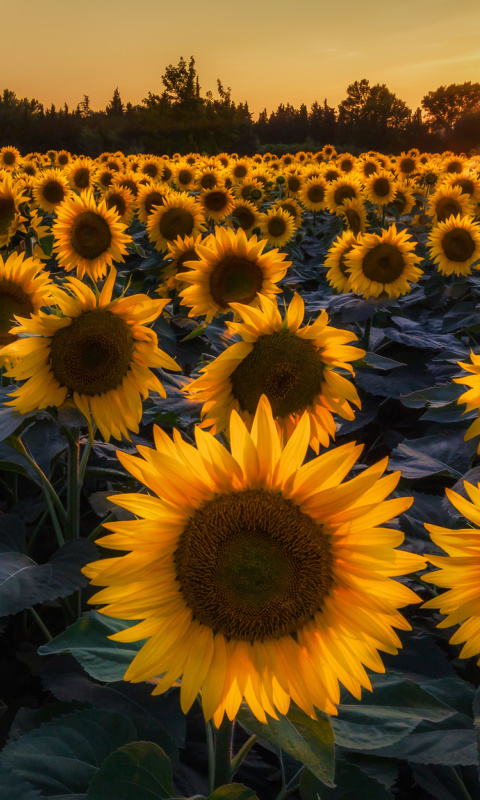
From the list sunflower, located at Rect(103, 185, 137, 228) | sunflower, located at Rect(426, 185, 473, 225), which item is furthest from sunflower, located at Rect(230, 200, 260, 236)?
sunflower, located at Rect(426, 185, 473, 225)

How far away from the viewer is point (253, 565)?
1126mm

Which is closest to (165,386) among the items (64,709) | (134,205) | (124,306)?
(124,306)

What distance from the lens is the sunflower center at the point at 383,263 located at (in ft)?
14.0

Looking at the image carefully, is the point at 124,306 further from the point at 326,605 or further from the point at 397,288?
the point at 397,288

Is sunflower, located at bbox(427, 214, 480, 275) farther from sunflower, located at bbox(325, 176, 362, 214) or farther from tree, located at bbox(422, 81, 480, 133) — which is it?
tree, located at bbox(422, 81, 480, 133)

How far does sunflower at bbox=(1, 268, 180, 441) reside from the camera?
1983 mm

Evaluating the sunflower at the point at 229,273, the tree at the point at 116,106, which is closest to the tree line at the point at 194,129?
the tree at the point at 116,106

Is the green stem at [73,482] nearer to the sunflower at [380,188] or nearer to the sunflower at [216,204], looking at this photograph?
the sunflower at [216,204]

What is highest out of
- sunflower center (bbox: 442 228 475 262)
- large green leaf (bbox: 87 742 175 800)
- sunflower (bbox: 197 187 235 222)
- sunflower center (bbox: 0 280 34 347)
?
sunflower (bbox: 197 187 235 222)

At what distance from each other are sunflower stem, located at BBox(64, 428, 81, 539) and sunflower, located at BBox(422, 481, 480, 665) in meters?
1.27

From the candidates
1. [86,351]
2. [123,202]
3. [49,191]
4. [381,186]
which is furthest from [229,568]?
[381,186]

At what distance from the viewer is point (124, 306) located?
2045mm

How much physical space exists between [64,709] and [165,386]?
1112mm

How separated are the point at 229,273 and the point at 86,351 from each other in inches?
53.2
